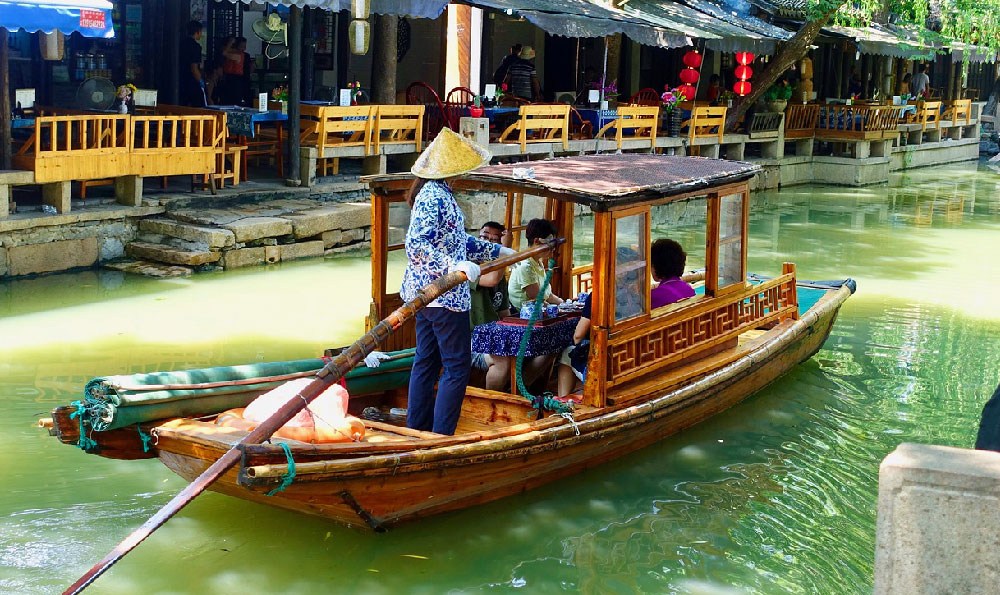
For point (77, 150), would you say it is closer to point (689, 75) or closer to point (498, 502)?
point (498, 502)

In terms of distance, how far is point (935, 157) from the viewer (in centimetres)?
2650

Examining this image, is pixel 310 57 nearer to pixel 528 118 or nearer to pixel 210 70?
pixel 210 70

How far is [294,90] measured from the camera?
1276cm

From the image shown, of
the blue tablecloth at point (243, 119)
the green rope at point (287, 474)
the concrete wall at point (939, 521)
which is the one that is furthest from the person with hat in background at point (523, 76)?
the concrete wall at point (939, 521)

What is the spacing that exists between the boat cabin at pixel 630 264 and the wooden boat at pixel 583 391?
0.01m

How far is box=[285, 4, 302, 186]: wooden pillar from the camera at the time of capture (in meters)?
12.6

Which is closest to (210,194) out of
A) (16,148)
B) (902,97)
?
(16,148)

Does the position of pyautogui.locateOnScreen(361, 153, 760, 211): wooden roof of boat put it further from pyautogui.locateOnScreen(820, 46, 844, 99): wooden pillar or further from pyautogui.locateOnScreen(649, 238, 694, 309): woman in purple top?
pyautogui.locateOnScreen(820, 46, 844, 99): wooden pillar

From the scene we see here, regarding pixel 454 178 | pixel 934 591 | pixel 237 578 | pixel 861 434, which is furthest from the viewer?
pixel 861 434

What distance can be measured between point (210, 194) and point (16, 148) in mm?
1963

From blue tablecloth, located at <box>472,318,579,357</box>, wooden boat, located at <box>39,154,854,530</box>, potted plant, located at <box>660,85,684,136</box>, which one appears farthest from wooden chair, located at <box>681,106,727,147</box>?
blue tablecloth, located at <box>472,318,579,357</box>

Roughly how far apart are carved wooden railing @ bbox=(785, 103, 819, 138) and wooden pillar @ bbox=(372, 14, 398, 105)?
32.1ft

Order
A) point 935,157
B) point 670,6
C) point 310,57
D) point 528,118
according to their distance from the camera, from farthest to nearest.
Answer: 1. point 935,157
2. point 670,6
3. point 310,57
4. point 528,118

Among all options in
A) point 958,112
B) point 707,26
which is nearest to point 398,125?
point 707,26
